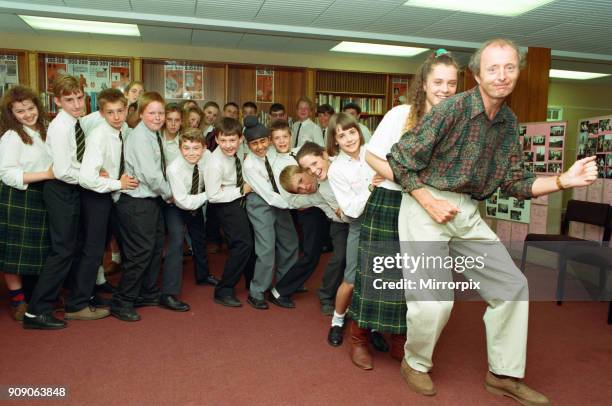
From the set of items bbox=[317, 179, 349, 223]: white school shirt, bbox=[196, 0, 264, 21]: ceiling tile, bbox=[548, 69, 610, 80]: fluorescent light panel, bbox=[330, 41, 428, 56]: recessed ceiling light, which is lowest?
bbox=[317, 179, 349, 223]: white school shirt

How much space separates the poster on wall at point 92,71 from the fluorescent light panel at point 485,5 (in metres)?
4.24

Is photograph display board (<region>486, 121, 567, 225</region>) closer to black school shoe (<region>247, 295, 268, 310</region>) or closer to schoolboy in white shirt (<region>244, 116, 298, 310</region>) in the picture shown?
schoolboy in white shirt (<region>244, 116, 298, 310</region>)

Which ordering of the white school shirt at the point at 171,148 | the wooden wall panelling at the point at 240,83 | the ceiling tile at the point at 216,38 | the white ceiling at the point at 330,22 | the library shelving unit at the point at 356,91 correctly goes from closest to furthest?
the white school shirt at the point at 171,148 < the white ceiling at the point at 330,22 < the ceiling tile at the point at 216,38 < the wooden wall panelling at the point at 240,83 < the library shelving unit at the point at 356,91

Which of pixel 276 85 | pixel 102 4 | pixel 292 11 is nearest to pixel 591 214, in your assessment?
pixel 292 11

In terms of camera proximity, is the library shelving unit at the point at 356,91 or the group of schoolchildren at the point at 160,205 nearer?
the group of schoolchildren at the point at 160,205

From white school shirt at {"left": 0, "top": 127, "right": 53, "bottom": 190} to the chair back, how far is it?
4.06 m

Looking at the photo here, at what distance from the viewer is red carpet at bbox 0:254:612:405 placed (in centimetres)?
202

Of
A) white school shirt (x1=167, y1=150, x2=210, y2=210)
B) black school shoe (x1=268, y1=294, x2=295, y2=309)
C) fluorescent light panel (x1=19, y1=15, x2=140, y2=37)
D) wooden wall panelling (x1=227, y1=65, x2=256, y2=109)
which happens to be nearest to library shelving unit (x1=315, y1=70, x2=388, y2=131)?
wooden wall panelling (x1=227, y1=65, x2=256, y2=109)

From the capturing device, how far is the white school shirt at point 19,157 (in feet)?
8.98

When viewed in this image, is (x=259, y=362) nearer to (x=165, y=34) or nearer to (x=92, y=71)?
(x=165, y=34)

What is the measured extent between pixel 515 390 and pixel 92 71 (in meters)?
6.87

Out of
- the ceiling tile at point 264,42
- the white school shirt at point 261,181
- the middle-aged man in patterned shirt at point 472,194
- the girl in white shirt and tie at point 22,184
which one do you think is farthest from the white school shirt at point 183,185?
the ceiling tile at point 264,42

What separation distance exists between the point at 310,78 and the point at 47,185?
5379mm

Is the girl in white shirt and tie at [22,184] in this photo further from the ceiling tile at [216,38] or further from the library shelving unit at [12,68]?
the library shelving unit at [12,68]
